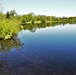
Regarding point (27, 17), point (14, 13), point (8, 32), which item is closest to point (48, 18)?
point (27, 17)

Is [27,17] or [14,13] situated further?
[27,17]

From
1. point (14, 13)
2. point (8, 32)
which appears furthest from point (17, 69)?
point (14, 13)

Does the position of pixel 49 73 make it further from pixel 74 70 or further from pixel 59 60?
pixel 59 60

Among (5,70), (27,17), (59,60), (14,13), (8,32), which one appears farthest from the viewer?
(27,17)

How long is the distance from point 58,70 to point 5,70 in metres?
4.16

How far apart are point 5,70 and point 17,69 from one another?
947 mm

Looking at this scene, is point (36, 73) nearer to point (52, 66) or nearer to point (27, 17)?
point (52, 66)

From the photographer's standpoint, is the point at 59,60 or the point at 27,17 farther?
the point at 27,17

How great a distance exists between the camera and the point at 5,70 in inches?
564

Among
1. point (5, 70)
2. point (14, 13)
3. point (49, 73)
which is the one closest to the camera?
point (49, 73)

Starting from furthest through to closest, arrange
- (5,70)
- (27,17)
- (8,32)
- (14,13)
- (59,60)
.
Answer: (27,17) < (14,13) < (8,32) < (59,60) < (5,70)

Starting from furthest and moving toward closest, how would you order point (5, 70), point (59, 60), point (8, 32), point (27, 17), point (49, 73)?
point (27, 17), point (8, 32), point (59, 60), point (5, 70), point (49, 73)

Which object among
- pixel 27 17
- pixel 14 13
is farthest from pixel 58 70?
pixel 27 17

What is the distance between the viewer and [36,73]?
13203 mm
